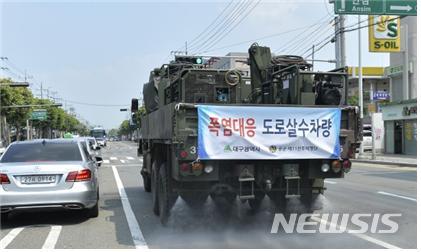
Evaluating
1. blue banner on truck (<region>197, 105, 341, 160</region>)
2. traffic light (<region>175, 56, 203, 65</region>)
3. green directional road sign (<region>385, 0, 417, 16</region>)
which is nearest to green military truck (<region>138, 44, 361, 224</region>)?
blue banner on truck (<region>197, 105, 341, 160</region>)

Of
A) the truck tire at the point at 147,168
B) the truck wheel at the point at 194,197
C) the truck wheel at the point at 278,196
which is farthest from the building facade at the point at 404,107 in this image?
the truck wheel at the point at 194,197

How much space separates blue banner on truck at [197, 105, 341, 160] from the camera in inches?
326

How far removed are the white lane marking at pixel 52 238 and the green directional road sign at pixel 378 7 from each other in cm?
1506

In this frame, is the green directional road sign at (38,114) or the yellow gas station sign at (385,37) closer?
the yellow gas station sign at (385,37)

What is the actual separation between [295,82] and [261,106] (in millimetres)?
924

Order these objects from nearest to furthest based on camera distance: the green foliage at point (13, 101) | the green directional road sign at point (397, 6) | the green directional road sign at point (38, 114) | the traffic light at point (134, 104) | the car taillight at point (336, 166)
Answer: the car taillight at point (336, 166) → the traffic light at point (134, 104) → the green directional road sign at point (397, 6) → the green foliage at point (13, 101) → the green directional road sign at point (38, 114)

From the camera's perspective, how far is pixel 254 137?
8516 mm

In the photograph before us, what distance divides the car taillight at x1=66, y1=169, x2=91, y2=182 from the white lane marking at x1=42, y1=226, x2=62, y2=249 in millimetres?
812

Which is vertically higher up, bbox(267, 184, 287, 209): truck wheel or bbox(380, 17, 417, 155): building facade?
bbox(380, 17, 417, 155): building facade

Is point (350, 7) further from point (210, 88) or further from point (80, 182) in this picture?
point (80, 182)

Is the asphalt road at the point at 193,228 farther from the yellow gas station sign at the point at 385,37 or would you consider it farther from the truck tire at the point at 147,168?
the yellow gas station sign at the point at 385,37

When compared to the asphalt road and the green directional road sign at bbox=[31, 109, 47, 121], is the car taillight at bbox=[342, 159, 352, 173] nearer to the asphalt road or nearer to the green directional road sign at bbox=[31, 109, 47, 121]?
the asphalt road

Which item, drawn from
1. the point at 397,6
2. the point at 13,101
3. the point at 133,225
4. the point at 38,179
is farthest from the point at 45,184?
the point at 13,101

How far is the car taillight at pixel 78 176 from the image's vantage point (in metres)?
9.30
